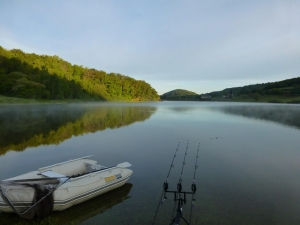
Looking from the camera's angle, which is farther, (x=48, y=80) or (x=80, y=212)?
(x=48, y=80)

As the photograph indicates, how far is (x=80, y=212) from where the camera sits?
7.38 m

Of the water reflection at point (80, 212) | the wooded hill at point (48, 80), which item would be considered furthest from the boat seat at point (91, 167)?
the wooded hill at point (48, 80)

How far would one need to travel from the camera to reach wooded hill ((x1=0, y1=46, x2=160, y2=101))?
82.1m

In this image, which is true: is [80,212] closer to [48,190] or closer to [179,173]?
[48,190]

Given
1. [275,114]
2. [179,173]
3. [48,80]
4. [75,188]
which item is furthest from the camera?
[48,80]

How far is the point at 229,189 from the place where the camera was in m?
9.69

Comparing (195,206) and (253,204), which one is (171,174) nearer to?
(195,206)

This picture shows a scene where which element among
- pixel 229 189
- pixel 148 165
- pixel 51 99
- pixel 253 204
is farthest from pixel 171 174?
pixel 51 99

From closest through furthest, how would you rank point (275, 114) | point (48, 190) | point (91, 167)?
point (48, 190) → point (91, 167) → point (275, 114)

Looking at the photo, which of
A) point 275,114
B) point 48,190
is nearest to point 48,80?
point 275,114

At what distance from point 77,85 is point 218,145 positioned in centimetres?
11841

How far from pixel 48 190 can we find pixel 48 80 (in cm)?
9680

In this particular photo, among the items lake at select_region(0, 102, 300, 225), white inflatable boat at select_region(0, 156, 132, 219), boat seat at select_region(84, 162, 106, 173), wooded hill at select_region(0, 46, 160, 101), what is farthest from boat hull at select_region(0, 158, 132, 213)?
wooded hill at select_region(0, 46, 160, 101)

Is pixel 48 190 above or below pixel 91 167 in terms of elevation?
above
